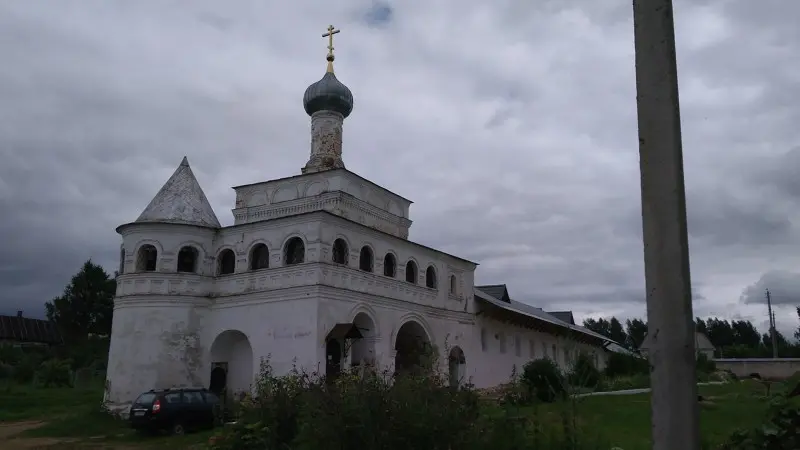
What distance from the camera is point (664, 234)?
2.93 m

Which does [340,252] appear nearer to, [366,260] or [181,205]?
[366,260]

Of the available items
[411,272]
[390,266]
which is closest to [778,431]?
[390,266]

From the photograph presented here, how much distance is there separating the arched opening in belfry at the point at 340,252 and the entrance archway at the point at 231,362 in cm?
363

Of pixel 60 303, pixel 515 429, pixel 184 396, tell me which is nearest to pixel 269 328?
pixel 184 396

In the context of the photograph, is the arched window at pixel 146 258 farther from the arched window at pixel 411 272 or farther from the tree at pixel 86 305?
the tree at pixel 86 305

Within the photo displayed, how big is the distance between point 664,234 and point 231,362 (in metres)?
19.5

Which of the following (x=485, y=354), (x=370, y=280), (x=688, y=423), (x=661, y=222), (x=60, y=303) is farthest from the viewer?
(x=60, y=303)

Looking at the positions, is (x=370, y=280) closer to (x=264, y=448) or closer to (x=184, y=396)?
(x=184, y=396)

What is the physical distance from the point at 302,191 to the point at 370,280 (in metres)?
4.34

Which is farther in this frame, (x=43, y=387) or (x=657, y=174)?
(x=43, y=387)

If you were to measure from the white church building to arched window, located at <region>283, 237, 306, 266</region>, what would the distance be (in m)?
0.04

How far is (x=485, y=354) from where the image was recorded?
91.7 ft

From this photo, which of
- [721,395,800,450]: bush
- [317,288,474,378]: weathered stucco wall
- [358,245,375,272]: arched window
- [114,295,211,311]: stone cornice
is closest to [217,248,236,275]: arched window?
[114,295,211,311]: stone cornice

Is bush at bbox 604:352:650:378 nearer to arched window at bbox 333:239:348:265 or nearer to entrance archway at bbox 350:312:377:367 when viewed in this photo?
entrance archway at bbox 350:312:377:367
